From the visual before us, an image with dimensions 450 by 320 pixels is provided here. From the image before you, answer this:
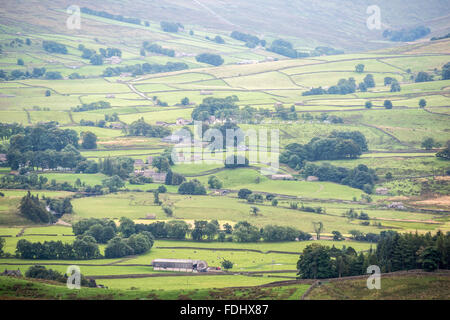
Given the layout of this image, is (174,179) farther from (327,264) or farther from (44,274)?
(327,264)

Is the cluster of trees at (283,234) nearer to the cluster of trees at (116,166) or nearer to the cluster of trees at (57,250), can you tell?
the cluster of trees at (57,250)

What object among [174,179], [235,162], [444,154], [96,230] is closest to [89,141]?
[174,179]

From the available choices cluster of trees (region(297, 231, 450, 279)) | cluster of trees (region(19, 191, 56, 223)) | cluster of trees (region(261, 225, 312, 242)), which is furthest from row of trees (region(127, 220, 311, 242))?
cluster of trees (region(297, 231, 450, 279))

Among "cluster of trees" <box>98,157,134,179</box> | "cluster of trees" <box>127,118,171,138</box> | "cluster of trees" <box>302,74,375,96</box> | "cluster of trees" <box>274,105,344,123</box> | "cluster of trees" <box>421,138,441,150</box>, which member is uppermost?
"cluster of trees" <box>302,74,375,96</box>

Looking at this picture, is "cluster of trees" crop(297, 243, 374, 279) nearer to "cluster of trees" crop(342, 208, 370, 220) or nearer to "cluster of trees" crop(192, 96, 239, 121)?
"cluster of trees" crop(342, 208, 370, 220)

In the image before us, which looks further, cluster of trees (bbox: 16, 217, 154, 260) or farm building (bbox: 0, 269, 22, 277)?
cluster of trees (bbox: 16, 217, 154, 260)
